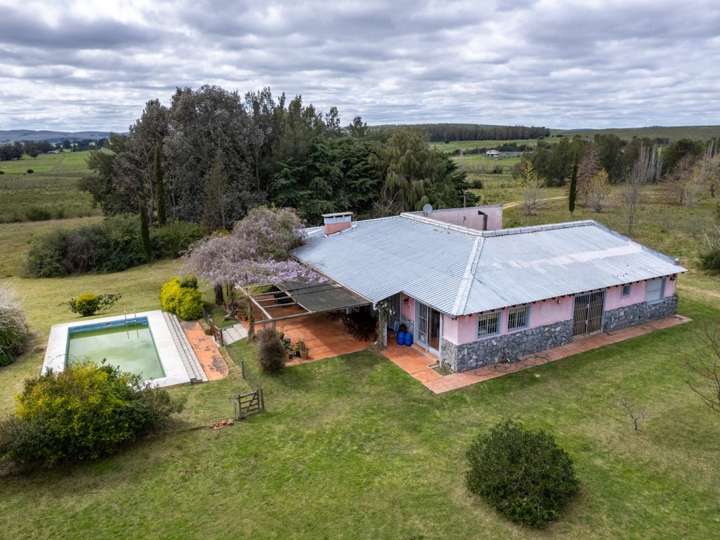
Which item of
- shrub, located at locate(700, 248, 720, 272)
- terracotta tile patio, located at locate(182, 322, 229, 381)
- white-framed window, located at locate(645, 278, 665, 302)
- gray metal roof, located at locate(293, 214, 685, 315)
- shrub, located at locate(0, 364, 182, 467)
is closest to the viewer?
shrub, located at locate(0, 364, 182, 467)

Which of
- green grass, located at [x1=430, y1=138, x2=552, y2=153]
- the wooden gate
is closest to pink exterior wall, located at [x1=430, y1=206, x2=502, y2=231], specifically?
the wooden gate

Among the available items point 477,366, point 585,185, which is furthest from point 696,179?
point 477,366

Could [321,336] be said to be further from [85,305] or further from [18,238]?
[18,238]

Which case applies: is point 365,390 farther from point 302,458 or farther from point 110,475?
point 110,475

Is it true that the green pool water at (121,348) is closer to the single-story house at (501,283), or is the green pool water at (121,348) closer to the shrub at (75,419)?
the shrub at (75,419)

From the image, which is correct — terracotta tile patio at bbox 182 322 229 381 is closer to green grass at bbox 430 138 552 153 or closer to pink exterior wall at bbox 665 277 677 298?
pink exterior wall at bbox 665 277 677 298

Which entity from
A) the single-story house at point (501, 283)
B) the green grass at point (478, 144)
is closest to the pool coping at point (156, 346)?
the single-story house at point (501, 283)
